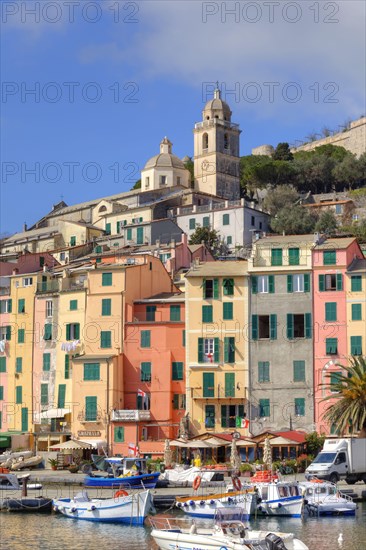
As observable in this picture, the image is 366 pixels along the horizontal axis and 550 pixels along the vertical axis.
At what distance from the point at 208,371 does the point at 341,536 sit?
27.7m

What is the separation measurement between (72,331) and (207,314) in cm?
1101

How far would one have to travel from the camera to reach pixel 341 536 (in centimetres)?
4238

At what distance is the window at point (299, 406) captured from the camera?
67.1 metres

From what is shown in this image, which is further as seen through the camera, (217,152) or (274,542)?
(217,152)

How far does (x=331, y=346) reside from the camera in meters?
67.4

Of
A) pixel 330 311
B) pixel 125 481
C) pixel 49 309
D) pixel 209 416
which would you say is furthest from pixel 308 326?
pixel 49 309

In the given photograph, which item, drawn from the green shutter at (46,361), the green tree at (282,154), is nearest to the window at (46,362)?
the green shutter at (46,361)

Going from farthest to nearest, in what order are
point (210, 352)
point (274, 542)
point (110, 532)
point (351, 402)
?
point (210, 352)
point (351, 402)
point (110, 532)
point (274, 542)

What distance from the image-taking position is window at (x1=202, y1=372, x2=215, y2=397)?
6900 centimetres

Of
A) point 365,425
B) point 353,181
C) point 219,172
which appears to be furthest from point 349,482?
point 353,181

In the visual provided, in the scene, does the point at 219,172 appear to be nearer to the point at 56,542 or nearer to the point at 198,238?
the point at 198,238

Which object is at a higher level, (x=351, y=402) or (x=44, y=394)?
(x=44, y=394)

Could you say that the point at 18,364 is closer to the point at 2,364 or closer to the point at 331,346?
the point at 2,364

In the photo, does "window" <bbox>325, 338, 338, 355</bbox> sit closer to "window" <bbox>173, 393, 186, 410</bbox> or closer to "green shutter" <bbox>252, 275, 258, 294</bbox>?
"green shutter" <bbox>252, 275, 258, 294</bbox>
